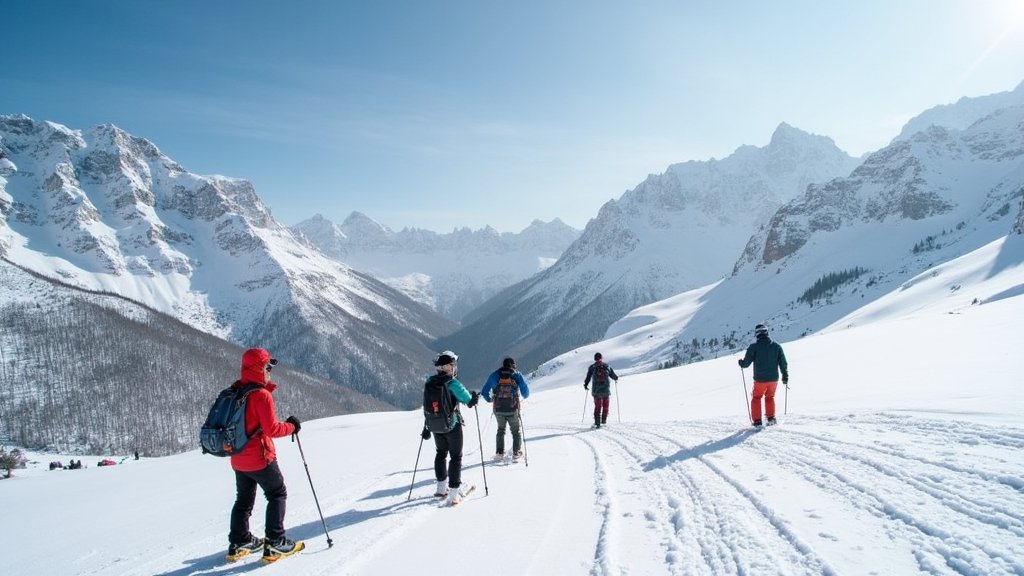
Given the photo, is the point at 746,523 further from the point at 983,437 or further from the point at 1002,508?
the point at 983,437

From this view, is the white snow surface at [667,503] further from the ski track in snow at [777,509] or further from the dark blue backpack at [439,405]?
the dark blue backpack at [439,405]

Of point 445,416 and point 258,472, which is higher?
point 445,416

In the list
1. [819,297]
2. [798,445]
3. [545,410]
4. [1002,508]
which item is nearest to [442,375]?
[798,445]

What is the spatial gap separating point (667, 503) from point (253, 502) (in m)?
5.77

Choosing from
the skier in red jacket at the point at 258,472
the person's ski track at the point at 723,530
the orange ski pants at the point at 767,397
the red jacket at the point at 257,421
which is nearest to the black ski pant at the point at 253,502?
the skier in red jacket at the point at 258,472

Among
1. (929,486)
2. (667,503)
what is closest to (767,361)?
(929,486)

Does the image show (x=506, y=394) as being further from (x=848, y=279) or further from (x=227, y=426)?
(x=848, y=279)

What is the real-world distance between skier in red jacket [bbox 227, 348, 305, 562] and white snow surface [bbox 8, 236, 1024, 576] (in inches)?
11.7

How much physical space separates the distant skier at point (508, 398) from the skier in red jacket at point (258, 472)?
5806 millimetres

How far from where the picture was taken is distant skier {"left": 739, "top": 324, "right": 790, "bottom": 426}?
12.2 m

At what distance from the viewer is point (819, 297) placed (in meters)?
144

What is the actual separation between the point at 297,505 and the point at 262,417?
3.82m

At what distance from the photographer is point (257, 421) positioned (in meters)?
6.43

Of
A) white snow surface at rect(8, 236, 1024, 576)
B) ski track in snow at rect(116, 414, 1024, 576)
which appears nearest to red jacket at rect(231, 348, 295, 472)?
white snow surface at rect(8, 236, 1024, 576)
